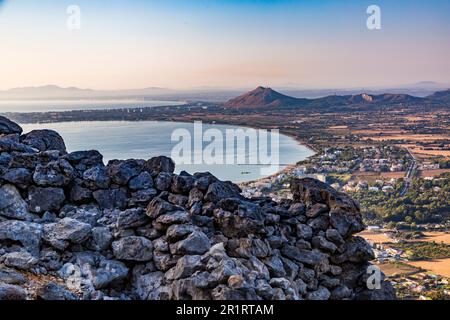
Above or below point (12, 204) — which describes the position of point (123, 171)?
above

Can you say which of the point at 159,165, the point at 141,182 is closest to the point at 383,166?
the point at 159,165

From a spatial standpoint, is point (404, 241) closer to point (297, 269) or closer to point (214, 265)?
point (297, 269)

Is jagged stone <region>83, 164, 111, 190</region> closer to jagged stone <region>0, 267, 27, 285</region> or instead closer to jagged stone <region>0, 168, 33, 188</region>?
jagged stone <region>0, 168, 33, 188</region>

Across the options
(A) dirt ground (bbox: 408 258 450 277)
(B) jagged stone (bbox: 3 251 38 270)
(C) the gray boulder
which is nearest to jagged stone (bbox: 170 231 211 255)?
(B) jagged stone (bbox: 3 251 38 270)

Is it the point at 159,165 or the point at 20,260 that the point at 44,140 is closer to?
the point at 159,165
